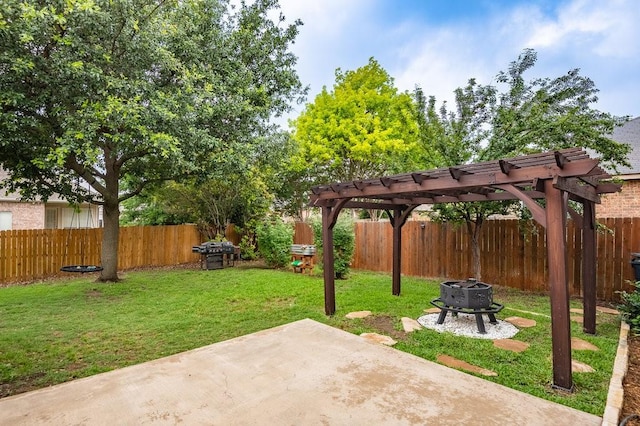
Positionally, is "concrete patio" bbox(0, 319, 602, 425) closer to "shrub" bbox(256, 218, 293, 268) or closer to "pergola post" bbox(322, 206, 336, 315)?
"pergola post" bbox(322, 206, 336, 315)

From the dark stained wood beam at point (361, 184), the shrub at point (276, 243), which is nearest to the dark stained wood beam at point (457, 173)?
the dark stained wood beam at point (361, 184)

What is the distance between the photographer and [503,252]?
766cm

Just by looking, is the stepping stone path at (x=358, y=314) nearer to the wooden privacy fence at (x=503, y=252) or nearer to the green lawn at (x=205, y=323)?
the green lawn at (x=205, y=323)

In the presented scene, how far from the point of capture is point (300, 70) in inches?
392

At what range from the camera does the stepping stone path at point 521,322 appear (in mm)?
4734

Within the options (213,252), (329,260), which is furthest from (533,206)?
(213,252)

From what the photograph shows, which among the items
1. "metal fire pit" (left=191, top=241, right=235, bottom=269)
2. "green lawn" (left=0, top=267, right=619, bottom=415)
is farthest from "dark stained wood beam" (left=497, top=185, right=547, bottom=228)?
"metal fire pit" (left=191, top=241, right=235, bottom=269)

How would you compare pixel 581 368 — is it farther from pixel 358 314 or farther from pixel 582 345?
pixel 358 314

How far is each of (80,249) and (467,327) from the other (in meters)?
10.0

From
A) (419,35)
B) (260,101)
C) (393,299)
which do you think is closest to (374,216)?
(419,35)

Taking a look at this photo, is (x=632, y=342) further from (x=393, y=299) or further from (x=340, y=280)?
(x=340, y=280)

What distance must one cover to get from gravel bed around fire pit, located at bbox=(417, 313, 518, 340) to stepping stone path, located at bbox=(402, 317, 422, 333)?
9 cm

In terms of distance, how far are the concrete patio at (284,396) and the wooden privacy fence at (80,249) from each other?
24.8ft

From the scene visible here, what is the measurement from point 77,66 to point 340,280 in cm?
683
